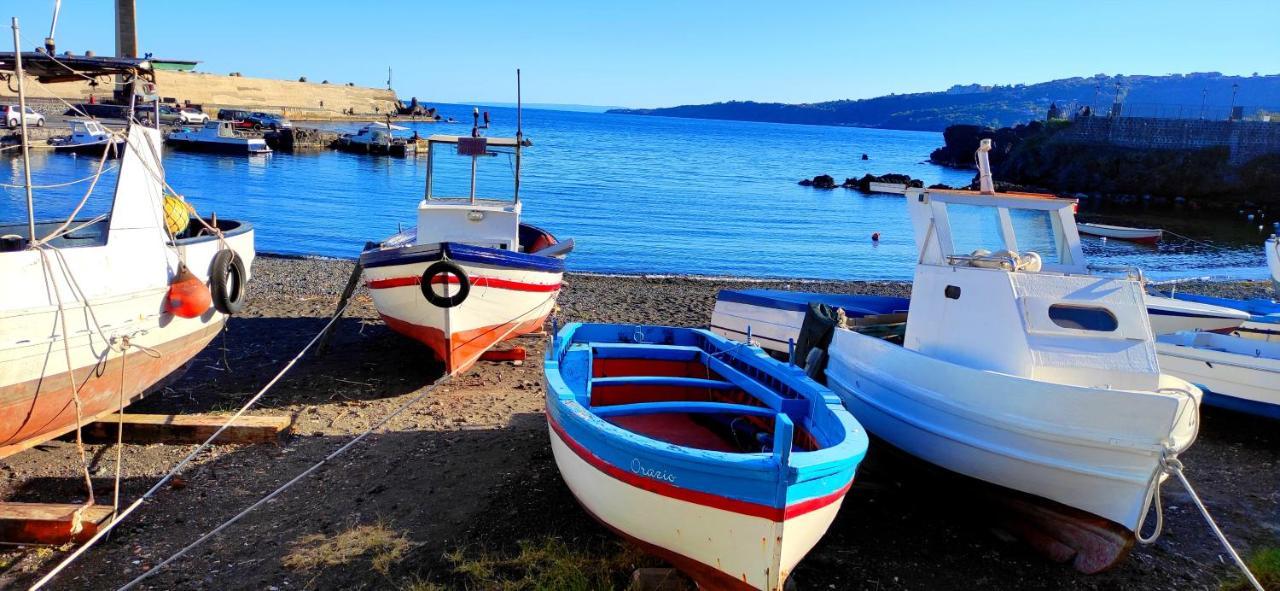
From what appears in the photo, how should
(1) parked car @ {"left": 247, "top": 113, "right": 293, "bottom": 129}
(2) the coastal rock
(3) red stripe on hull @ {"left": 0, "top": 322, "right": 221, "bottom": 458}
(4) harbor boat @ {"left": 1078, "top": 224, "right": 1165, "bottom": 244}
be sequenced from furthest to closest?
(1) parked car @ {"left": 247, "top": 113, "right": 293, "bottom": 129} → (2) the coastal rock → (4) harbor boat @ {"left": 1078, "top": 224, "right": 1165, "bottom": 244} → (3) red stripe on hull @ {"left": 0, "top": 322, "right": 221, "bottom": 458}

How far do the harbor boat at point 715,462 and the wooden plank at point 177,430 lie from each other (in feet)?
9.80

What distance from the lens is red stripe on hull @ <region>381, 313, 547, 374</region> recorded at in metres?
10.4

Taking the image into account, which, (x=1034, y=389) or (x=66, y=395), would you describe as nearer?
(x=1034, y=389)

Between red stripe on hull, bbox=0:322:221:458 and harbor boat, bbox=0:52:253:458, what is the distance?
0.04 ft

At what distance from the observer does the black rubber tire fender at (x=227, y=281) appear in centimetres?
891

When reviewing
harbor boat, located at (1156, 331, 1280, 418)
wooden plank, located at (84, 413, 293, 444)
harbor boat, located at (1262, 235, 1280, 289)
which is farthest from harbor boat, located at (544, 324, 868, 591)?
harbor boat, located at (1262, 235, 1280, 289)

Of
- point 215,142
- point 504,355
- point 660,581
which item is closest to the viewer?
point 660,581

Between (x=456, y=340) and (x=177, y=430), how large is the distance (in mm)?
3237

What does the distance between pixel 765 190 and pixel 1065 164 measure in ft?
63.8

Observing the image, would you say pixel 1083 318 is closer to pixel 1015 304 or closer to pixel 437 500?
pixel 1015 304

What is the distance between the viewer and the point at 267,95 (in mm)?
102500

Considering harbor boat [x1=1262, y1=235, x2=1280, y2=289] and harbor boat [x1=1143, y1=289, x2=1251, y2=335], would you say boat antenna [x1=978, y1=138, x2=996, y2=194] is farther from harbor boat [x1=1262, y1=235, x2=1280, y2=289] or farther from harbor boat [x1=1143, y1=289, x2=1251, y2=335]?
harbor boat [x1=1262, y1=235, x2=1280, y2=289]

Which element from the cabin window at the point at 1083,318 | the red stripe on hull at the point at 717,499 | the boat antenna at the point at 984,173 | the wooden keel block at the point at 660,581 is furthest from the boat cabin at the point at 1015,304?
the wooden keel block at the point at 660,581

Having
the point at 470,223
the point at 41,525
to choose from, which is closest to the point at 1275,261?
the point at 470,223
